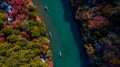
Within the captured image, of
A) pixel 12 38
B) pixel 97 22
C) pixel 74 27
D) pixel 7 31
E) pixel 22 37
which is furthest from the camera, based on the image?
pixel 74 27

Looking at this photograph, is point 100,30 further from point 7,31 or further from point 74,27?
point 7,31

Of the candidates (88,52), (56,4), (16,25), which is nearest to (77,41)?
(88,52)

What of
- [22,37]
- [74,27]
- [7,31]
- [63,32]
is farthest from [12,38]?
[74,27]

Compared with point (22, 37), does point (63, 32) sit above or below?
below

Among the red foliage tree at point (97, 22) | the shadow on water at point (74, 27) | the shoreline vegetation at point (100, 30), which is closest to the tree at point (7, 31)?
the shadow on water at point (74, 27)

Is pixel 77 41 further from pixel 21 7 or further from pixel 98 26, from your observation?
pixel 21 7

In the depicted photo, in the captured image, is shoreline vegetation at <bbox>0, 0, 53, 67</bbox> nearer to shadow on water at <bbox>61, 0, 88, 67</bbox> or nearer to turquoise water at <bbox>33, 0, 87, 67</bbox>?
turquoise water at <bbox>33, 0, 87, 67</bbox>

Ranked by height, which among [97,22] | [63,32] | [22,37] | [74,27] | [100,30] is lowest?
[100,30]

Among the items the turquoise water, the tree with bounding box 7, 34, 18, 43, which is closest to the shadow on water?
the turquoise water

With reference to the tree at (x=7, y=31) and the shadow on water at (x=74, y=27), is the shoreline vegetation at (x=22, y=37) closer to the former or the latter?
the tree at (x=7, y=31)
